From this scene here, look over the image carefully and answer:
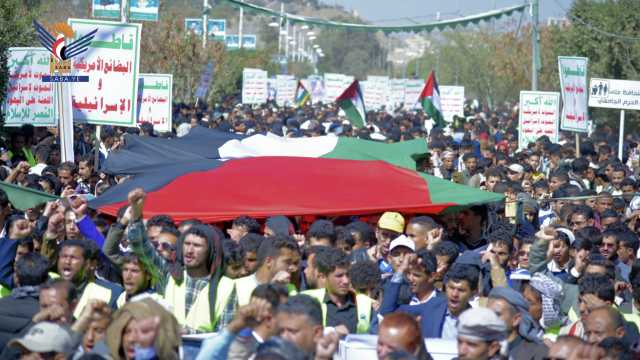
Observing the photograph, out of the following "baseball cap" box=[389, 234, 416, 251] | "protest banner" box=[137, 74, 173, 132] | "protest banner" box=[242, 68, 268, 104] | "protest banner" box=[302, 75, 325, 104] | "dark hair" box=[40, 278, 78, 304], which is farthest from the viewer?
"protest banner" box=[302, 75, 325, 104]

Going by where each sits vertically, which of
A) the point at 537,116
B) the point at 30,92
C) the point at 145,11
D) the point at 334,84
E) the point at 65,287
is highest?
the point at 145,11

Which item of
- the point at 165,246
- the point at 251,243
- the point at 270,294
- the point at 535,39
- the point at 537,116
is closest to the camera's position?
the point at 270,294

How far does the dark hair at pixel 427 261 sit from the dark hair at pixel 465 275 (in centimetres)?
34

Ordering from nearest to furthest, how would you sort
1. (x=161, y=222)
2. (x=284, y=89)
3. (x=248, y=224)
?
(x=161, y=222) < (x=248, y=224) < (x=284, y=89)

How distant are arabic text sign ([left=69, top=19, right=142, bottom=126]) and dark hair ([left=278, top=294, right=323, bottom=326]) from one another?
30.8 feet

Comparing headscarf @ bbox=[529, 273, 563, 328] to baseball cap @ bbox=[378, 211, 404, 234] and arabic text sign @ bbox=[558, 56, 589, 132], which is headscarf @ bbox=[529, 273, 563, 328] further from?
arabic text sign @ bbox=[558, 56, 589, 132]

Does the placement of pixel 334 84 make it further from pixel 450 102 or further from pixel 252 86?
pixel 450 102

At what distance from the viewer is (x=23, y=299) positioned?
306 inches

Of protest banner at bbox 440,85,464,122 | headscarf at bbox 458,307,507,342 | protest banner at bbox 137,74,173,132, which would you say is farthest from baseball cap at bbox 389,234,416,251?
protest banner at bbox 440,85,464,122

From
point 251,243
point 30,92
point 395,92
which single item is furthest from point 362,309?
point 395,92

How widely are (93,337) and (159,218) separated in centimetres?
330

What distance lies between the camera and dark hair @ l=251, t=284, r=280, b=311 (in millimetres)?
6699

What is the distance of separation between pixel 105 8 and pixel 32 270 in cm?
2640

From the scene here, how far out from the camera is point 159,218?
10.0 metres
